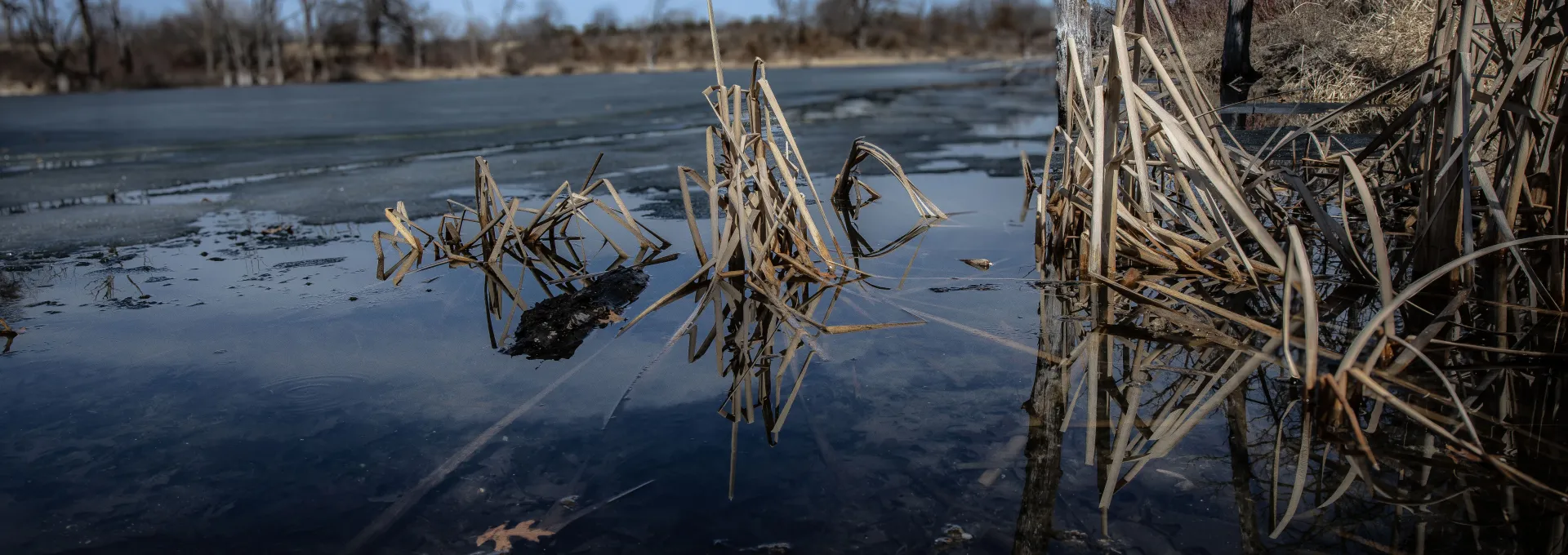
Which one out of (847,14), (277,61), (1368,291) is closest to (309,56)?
(277,61)

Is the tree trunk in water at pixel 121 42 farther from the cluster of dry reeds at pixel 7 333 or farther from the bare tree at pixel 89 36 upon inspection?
the cluster of dry reeds at pixel 7 333

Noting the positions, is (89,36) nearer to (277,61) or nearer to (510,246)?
(277,61)

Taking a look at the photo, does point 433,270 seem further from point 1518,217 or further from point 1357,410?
point 1518,217

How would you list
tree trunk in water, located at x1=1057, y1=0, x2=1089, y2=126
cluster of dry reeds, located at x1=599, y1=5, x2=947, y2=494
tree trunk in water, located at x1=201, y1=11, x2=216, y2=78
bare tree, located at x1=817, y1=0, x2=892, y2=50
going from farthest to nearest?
bare tree, located at x1=817, y1=0, x2=892, y2=50, tree trunk in water, located at x1=201, y1=11, x2=216, y2=78, tree trunk in water, located at x1=1057, y1=0, x2=1089, y2=126, cluster of dry reeds, located at x1=599, y1=5, x2=947, y2=494

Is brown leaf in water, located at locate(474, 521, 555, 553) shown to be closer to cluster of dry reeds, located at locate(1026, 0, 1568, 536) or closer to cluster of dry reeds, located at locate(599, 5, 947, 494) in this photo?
cluster of dry reeds, located at locate(599, 5, 947, 494)

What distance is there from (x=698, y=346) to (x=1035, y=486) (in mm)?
1181

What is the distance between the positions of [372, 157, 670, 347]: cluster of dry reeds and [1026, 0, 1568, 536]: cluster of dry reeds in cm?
171

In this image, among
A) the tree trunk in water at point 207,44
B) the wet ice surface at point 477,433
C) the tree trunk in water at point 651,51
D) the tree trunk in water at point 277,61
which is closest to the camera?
the wet ice surface at point 477,433

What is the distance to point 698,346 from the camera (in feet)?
8.64

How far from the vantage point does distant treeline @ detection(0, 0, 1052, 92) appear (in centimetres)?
3828

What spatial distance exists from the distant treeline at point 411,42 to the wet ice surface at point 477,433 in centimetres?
3883

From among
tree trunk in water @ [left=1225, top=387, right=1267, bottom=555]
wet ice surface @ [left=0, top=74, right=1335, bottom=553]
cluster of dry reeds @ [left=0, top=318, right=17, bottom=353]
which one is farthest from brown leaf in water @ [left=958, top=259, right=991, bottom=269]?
cluster of dry reeds @ [left=0, top=318, right=17, bottom=353]

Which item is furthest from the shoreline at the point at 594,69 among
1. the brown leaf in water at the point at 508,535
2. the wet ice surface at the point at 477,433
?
the brown leaf in water at the point at 508,535

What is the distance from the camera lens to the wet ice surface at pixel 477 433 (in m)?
1.60
